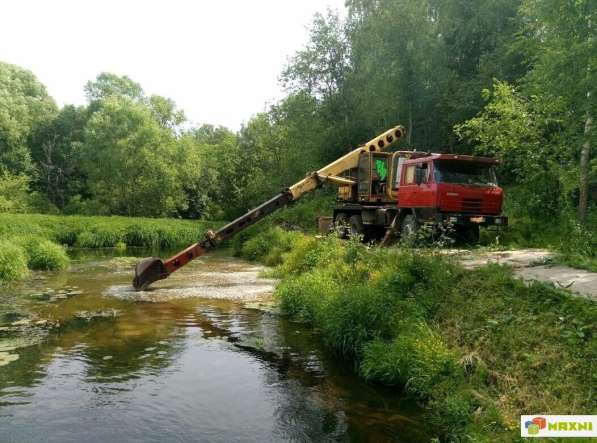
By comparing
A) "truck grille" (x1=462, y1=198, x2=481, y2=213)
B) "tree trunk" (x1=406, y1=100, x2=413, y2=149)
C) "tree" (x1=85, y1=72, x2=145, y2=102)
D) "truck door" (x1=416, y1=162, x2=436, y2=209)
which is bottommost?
"truck grille" (x1=462, y1=198, x2=481, y2=213)

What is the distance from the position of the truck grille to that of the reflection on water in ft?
20.8

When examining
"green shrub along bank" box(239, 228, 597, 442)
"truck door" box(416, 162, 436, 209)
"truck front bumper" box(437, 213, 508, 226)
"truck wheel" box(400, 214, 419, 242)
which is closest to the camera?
"green shrub along bank" box(239, 228, 597, 442)

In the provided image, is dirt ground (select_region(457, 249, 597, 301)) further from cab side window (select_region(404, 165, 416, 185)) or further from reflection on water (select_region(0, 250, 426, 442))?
cab side window (select_region(404, 165, 416, 185))

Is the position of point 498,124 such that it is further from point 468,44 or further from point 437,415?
point 468,44

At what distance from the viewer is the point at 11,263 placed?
54.5ft

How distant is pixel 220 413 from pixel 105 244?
28.5 metres

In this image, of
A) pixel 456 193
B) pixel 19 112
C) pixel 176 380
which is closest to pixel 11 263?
pixel 176 380

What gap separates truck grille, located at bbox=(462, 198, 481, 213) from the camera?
545 inches

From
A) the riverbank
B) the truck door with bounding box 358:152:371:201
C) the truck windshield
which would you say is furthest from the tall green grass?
the truck windshield

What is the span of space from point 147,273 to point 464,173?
10.2 m

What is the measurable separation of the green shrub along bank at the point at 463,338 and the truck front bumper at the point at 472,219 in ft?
11.1

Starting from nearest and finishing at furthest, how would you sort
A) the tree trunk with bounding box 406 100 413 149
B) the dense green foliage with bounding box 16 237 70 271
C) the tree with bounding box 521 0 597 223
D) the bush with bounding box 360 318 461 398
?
the bush with bounding box 360 318 461 398 < the tree with bounding box 521 0 597 223 < the dense green foliage with bounding box 16 237 70 271 < the tree trunk with bounding box 406 100 413 149

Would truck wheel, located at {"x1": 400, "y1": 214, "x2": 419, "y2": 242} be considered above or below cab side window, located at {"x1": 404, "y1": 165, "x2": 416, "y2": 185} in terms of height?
below

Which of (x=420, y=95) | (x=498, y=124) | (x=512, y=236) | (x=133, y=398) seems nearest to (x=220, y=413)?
(x=133, y=398)
